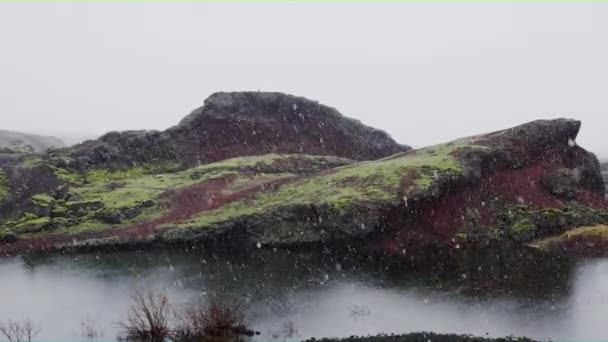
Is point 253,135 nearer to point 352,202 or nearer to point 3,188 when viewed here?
point 3,188

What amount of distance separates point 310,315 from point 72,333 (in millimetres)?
13211

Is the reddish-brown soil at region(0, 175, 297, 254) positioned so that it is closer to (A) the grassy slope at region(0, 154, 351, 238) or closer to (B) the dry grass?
(A) the grassy slope at region(0, 154, 351, 238)

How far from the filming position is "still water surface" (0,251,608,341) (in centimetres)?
2880

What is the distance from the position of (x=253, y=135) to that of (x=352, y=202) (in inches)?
1644

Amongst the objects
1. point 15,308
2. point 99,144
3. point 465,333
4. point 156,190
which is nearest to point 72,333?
point 15,308

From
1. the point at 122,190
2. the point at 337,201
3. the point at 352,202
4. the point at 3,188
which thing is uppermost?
the point at 3,188

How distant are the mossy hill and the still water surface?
5.36m

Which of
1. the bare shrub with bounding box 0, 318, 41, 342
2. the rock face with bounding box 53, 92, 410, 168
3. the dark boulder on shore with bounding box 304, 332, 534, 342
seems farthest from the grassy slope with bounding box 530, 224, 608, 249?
the rock face with bounding box 53, 92, 410, 168

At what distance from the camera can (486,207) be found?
53125mm

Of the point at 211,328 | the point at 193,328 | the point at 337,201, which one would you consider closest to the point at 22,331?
the point at 193,328

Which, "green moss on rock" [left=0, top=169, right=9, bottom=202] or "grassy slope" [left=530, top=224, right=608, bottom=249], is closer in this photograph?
"grassy slope" [left=530, top=224, right=608, bottom=249]

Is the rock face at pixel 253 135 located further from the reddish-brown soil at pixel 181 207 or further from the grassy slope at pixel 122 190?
the reddish-brown soil at pixel 181 207

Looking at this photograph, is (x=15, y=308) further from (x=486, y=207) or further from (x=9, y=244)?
(x=486, y=207)

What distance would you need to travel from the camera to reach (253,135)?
8956 cm
